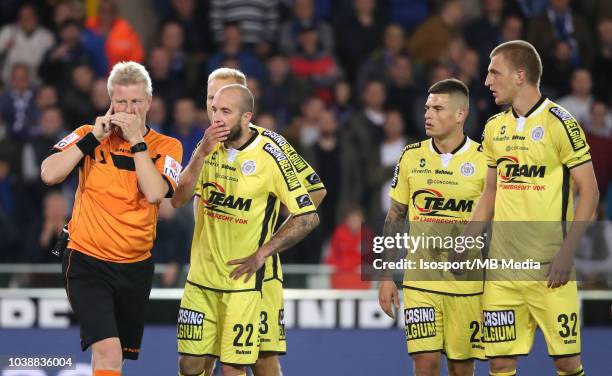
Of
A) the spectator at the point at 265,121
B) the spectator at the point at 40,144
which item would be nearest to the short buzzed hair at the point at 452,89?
the spectator at the point at 265,121

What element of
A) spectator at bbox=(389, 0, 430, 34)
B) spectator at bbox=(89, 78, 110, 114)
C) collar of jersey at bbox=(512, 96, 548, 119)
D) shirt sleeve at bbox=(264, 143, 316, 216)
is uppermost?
spectator at bbox=(389, 0, 430, 34)

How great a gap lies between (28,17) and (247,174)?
7.01m

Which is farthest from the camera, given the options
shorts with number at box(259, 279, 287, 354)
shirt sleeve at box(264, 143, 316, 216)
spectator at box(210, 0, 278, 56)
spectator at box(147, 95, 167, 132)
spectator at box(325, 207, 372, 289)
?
spectator at box(210, 0, 278, 56)

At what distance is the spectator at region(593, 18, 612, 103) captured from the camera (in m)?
13.3

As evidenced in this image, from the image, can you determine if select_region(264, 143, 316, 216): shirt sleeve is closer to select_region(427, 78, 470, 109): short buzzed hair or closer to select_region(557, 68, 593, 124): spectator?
select_region(427, 78, 470, 109): short buzzed hair

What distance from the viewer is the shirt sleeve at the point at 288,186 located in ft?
24.9

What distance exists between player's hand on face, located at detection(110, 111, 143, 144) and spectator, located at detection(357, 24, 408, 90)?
20.3 ft

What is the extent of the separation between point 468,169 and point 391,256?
2.64ft

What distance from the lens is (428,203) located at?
8008 mm

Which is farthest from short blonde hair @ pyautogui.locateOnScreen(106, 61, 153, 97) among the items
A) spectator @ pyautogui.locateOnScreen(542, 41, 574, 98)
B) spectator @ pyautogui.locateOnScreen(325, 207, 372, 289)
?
spectator @ pyautogui.locateOnScreen(542, 41, 574, 98)

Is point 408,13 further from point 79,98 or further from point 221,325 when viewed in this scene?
point 221,325

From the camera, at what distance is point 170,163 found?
7.43m

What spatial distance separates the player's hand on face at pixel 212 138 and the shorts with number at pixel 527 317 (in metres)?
1.92

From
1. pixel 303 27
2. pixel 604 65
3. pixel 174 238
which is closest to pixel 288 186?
pixel 174 238
